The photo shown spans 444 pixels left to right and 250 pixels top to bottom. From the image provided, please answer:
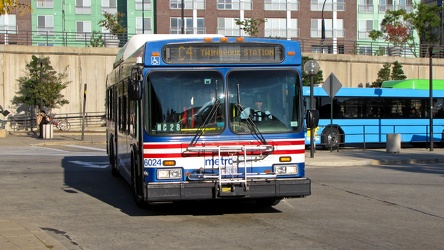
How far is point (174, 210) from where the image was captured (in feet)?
39.3

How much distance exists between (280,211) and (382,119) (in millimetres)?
20810

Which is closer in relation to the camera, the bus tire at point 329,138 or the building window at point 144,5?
the bus tire at point 329,138

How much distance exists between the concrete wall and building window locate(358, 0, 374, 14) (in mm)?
21853

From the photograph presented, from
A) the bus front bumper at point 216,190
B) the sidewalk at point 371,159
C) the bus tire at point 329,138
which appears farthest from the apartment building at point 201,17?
the bus front bumper at point 216,190

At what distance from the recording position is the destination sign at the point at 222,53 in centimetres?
1084

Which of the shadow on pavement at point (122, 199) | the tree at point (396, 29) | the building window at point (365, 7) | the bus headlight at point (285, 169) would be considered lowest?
the shadow on pavement at point (122, 199)

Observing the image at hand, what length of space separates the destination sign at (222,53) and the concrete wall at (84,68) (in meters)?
36.2

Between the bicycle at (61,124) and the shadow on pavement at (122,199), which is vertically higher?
the bicycle at (61,124)

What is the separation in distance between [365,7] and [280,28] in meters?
10.7

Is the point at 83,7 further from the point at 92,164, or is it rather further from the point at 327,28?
the point at 92,164

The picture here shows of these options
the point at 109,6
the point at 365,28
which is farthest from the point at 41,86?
the point at 365,28

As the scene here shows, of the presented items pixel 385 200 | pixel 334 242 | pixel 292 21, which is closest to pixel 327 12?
pixel 292 21

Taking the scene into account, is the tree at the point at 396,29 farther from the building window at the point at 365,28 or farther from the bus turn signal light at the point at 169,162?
the bus turn signal light at the point at 169,162

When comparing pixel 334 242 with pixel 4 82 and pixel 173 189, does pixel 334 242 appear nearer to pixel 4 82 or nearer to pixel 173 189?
pixel 173 189
